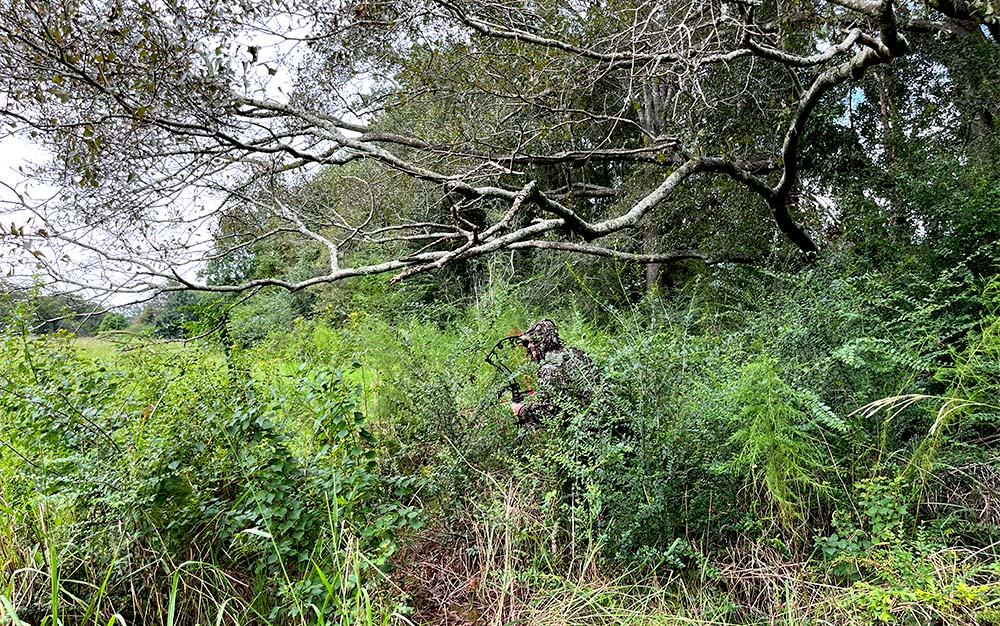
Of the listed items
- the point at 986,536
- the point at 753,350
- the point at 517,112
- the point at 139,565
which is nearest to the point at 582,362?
the point at 753,350

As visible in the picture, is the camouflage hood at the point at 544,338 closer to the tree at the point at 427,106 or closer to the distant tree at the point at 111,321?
the tree at the point at 427,106

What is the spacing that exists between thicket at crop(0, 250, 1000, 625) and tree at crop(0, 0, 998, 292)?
123cm

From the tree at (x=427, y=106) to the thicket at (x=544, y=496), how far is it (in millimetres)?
1231

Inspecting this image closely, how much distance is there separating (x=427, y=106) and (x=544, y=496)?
14.8 feet

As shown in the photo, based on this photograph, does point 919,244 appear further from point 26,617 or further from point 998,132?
point 26,617

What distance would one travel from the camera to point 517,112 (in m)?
4.93

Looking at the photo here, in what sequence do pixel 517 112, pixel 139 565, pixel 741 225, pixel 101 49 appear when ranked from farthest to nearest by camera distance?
pixel 741 225, pixel 517 112, pixel 101 49, pixel 139 565

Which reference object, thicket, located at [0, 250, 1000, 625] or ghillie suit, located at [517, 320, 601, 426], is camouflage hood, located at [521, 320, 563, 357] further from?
thicket, located at [0, 250, 1000, 625]

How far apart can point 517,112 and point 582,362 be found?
10.7 ft

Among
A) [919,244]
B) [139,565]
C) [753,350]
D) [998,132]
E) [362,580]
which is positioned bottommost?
[362,580]

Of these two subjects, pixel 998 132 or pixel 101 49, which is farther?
pixel 998 132

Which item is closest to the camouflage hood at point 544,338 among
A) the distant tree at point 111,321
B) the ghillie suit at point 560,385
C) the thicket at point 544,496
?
the ghillie suit at point 560,385

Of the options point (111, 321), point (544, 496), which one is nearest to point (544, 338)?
point (544, 496)

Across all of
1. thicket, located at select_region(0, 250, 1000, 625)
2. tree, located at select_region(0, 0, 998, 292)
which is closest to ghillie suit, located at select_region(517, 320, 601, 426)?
thicket, located at select_region(0, 250, 1000, 625)
